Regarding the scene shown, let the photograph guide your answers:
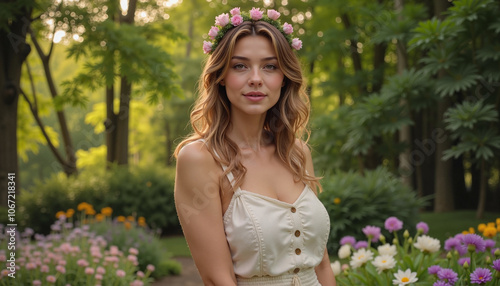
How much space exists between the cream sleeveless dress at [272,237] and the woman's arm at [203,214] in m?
0.06

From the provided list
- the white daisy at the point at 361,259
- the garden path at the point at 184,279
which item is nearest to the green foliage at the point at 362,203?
the garden path at the point at 184,279

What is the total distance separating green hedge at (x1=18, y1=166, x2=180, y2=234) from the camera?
10352 millimetres

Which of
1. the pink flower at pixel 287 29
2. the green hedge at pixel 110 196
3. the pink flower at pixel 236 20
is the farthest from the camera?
the green hedge at pixel 110 196

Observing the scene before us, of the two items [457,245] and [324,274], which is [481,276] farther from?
[324,274]

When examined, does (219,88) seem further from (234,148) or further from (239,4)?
(239,4)

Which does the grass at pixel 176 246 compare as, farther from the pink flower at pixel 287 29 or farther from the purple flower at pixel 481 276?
the pink flower at pixel 287 29

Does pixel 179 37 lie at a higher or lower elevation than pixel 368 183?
higher

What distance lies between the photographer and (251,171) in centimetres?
214

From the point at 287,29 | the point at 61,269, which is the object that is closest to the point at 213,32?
the point at 287,29

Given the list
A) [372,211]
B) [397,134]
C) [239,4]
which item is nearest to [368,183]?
[372,211]

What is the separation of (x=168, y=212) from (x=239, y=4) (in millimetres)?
6074

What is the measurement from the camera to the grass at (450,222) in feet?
24.5

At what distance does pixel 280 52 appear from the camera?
216cm

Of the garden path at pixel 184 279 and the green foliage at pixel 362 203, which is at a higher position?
the green foliage at pixel 362 203
